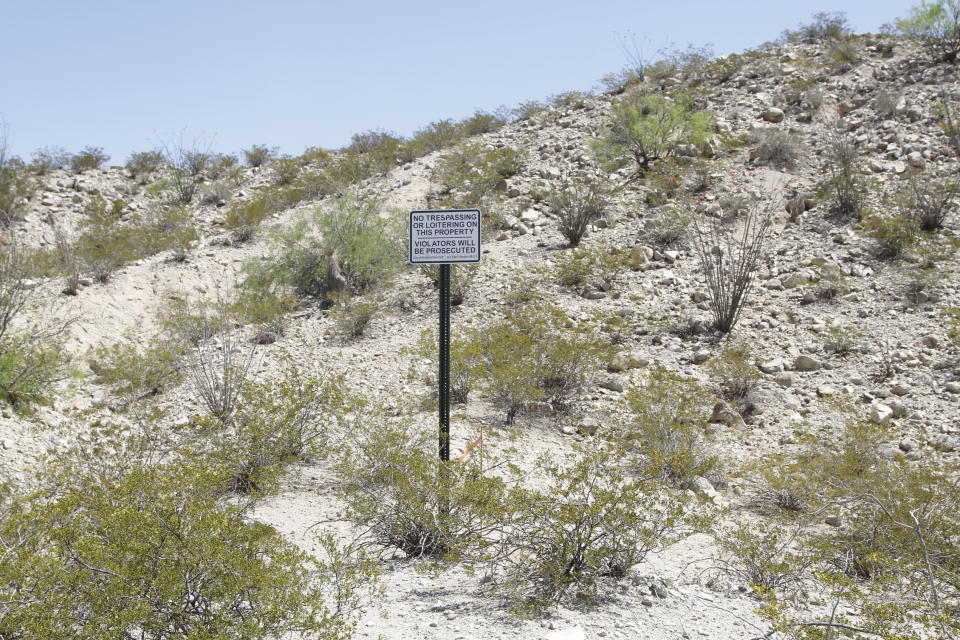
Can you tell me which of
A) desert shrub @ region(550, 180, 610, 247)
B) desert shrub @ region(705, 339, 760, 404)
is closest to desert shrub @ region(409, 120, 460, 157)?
desert shrub @ region(550, 180, 610, 247)

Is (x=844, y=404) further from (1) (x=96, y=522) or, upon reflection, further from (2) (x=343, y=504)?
(1) (x=96, y=522)

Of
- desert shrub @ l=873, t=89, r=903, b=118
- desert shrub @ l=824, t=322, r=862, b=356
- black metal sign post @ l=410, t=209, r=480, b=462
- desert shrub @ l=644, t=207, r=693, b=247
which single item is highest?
desert shrub @ l=873, t=89, r=903, b=118

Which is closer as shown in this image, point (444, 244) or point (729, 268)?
point (444, 244)

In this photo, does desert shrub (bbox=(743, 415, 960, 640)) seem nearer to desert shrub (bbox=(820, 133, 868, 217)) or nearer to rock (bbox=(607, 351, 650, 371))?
rock (bbox=(607, 351, 650, 371))

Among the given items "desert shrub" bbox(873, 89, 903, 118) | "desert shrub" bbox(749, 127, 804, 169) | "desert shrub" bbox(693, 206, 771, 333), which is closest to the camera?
"desert shrub" bbox(693, 206, 771, 333)

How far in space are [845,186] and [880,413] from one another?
230 inches

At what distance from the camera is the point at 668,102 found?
1565 cm

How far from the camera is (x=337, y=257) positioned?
37.1ft

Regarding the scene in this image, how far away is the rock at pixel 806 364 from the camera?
7805 mm

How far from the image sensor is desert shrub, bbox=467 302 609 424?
6973 mm

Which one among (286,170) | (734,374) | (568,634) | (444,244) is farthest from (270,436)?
(286,170)

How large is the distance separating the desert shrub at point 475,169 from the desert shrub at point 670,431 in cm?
784

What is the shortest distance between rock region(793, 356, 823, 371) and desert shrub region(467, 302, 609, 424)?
2.41m

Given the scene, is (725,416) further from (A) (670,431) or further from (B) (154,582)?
(B) (154,582)
